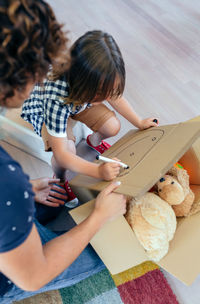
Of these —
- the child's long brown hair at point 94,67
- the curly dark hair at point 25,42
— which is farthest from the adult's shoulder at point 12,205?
the child's long brown hair at point 94,67

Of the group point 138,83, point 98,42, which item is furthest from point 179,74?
point 98,42

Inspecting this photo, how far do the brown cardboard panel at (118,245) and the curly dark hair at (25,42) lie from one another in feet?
1.23

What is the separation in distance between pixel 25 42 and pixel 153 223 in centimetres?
49

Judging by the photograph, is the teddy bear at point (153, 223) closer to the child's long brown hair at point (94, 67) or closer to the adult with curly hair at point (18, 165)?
the adult with curly hair at point (18, 165)

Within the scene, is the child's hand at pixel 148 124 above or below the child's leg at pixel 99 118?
above

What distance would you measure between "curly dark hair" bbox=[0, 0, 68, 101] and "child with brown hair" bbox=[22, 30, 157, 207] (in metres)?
0.22

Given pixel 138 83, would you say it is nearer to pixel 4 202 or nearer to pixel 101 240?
pixel 101 240

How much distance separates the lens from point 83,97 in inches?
28.1

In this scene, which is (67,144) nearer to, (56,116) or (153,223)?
(56,116)

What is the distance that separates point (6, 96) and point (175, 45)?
1.32m

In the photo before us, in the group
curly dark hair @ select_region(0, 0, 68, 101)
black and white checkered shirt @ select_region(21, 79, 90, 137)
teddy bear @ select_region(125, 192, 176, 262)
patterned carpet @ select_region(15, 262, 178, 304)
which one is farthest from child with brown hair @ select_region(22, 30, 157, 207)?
patterned carpet @ select_region(15, 262, 178, 304)

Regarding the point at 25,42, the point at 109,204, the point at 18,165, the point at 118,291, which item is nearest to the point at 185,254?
the point at 109,204

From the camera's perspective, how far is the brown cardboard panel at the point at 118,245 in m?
0.60

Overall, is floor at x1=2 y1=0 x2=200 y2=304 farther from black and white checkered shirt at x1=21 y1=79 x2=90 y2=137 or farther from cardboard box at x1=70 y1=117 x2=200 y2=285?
cardboard box at x1=70 y1=117 x2=200 y2=285
